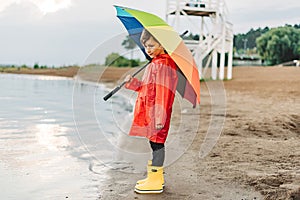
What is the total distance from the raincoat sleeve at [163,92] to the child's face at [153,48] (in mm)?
183

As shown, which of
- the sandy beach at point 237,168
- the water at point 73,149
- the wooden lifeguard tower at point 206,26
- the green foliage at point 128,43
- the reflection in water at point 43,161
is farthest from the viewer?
the wooden lifeguard tower at point 206,26

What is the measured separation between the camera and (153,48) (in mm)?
4887

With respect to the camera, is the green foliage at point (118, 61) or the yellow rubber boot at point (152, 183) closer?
the yellow rubber boot at point (152, 183)

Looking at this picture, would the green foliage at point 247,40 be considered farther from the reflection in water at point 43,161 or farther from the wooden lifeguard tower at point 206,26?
the reflection in water at point 43,161

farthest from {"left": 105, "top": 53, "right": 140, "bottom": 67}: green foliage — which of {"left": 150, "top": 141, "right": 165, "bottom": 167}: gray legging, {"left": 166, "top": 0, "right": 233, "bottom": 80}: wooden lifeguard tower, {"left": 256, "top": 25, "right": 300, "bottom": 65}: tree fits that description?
{"left": 256, "top": 25, "right": 300, "bottom": 65}: tree

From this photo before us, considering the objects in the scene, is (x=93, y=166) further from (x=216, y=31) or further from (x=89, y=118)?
(x=216, y=31)

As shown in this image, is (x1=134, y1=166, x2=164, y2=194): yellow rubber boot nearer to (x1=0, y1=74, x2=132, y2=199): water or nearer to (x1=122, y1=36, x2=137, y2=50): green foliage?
(x1=0, y1=74, x2=132, y2=199): water

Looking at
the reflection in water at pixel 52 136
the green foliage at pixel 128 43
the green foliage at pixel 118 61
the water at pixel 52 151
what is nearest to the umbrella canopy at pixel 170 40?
the green foliage at pixel 128 43

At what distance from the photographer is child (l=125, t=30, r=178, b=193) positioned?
4711mm

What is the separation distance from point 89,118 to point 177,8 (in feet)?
48.0

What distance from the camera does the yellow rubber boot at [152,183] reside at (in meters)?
4.85

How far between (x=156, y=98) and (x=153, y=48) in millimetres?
541

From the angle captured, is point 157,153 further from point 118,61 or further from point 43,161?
point 43,161

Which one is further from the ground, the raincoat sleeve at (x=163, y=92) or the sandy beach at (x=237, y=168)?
the raincoat sleeve at (x=163, y=92)
